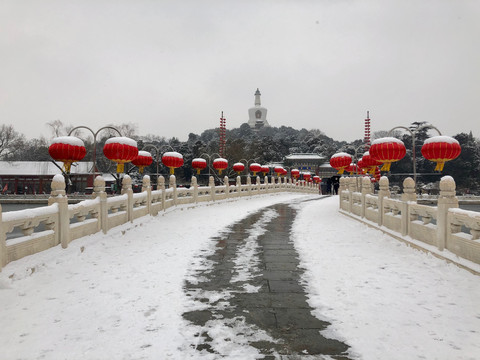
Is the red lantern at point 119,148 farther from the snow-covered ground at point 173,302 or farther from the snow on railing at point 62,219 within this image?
the snow-covered ground at point 173,302

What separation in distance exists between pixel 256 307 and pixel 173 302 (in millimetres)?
958

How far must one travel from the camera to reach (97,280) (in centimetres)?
504

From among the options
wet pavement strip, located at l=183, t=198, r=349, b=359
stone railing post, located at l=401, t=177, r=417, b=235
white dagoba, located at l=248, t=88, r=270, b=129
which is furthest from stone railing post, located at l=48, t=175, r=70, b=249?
white dagoba, located at l=248, t=88, r=270, b=129

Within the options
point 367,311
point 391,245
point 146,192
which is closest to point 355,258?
point 391,245

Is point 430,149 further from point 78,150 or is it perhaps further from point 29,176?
point 29,176

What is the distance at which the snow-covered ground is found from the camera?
3050 millimetres

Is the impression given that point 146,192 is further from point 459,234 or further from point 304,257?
point 459,234

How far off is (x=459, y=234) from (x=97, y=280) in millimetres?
5592

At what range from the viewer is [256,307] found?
13.1ft

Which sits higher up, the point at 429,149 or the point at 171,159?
the point at 429,149

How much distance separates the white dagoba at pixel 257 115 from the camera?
424 feet

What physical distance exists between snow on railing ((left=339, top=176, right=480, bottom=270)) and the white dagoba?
12044 cm

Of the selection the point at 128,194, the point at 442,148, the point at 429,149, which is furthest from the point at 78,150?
the point at 442,148

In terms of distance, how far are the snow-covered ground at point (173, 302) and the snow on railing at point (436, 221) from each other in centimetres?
34
